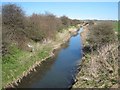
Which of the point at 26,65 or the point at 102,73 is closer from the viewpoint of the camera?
the point at 102,73

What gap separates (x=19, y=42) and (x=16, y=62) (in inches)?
302

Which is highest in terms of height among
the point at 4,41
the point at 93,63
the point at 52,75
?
the point at 4,41

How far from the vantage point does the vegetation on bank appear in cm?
2399

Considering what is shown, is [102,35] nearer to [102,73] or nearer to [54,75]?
[54,75]

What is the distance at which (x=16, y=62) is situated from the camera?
25656 millimetres

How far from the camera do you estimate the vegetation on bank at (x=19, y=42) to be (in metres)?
24.0

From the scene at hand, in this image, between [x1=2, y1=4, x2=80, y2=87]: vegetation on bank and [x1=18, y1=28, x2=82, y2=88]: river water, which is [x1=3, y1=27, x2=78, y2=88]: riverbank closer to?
[x1=2, y1=4, x2=80, y2=87]: vegetation on bank

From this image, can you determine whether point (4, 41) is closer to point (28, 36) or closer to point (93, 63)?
point (93, 63)

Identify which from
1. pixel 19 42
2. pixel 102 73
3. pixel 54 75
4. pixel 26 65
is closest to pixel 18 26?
pixel 19 42

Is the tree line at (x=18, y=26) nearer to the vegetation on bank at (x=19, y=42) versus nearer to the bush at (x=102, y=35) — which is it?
the vegetation on bank at (x=19, y=42)

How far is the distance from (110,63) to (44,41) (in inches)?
803

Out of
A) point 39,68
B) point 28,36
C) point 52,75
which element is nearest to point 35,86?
point 52,75

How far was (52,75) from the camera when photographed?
2486 cm

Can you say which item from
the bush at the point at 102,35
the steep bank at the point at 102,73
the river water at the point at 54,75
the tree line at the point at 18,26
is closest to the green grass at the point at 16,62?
the river water at the point at 54,75
